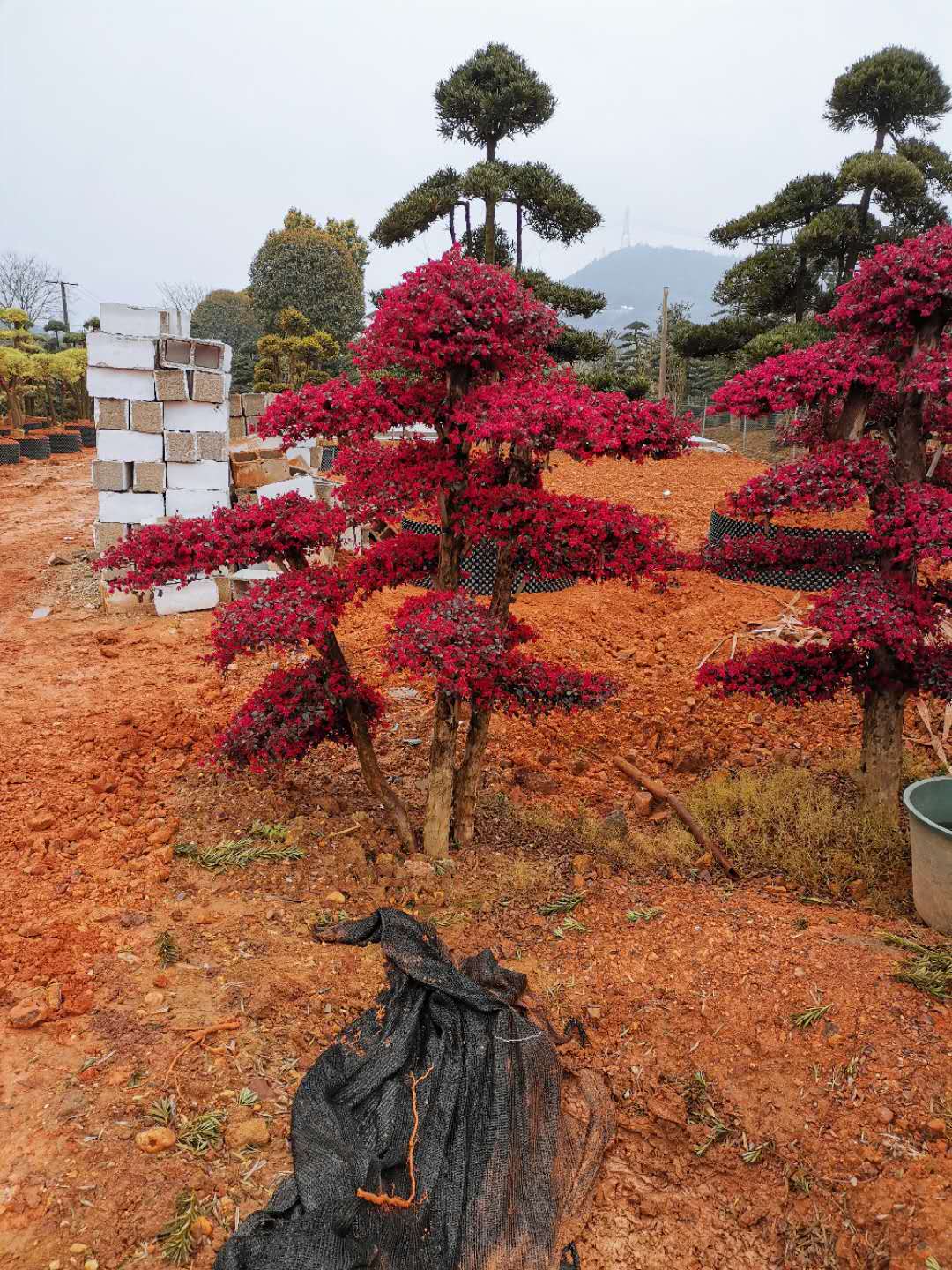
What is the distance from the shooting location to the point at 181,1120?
301cm

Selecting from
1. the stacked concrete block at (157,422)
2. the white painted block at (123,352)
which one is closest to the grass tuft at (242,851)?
the stacked concrete block at (157,422)

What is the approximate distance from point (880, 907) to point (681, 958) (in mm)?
1275

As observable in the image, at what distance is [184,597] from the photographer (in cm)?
993

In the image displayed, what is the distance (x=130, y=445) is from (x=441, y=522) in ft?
21.5

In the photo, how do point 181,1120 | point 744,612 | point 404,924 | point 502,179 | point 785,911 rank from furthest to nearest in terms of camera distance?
point 502,179 < point 744,612 < point 785,911 < point 404,924 < point 181,1120

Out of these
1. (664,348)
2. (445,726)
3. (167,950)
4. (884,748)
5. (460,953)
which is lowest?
(460,953)

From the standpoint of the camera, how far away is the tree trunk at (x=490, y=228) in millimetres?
14352

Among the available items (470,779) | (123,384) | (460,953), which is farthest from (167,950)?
(123,384)

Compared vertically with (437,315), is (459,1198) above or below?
below

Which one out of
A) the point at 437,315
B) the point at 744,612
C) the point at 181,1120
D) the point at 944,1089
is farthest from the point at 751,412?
the point at 744,612

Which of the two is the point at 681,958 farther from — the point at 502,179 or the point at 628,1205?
the point at 502,179

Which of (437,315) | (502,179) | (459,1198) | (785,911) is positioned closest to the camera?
(459,1198)

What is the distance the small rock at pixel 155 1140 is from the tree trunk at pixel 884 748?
14.2 feet

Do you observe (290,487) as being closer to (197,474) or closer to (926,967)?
(197,474)
